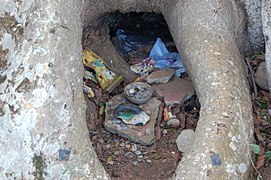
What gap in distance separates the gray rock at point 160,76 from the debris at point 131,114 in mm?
257

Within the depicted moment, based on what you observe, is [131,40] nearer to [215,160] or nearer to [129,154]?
[129,154]

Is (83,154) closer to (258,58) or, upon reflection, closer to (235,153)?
(235,153)

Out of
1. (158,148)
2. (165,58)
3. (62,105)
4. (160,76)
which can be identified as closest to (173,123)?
(158,148)

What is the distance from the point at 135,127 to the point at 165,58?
727mm

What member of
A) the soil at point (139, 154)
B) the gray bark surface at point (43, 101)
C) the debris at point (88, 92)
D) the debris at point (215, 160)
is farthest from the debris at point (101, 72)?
the debris at point (215, 160)

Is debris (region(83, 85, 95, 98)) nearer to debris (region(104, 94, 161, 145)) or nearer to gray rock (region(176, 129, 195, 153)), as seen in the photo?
debris (region(104, 94, 161, 145))

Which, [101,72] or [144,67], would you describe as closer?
[101,72]

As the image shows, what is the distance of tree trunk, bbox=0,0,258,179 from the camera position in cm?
204

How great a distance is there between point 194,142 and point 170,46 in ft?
5.07

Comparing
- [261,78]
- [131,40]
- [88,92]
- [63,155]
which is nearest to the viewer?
[63,155]

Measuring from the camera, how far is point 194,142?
2221 mm

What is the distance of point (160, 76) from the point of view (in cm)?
315

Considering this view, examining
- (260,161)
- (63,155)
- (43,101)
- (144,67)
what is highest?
(43,101)

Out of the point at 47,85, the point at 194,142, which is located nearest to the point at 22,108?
the point at 47,85
